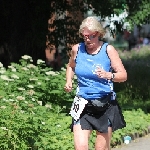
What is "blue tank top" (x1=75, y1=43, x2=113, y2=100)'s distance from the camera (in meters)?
5.93

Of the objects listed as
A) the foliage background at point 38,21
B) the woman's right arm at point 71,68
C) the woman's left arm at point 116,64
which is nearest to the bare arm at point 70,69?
the woman's right arm at point 71,68

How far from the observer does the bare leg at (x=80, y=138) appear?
596cm

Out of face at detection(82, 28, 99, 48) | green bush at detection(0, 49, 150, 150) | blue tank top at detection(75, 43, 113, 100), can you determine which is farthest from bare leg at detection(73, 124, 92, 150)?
green bush at detection(0, 49, 150, 150)

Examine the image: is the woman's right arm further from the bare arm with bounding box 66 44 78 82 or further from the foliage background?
the foliage background

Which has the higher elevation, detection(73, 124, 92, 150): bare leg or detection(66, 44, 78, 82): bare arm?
detection(66, 44, 78, 82): bare arm

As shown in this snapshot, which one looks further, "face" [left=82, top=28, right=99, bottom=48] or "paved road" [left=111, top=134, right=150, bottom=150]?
"paved road" [left=111, top=134, right=150, bottom=150]

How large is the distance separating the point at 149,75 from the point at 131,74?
0.63 m

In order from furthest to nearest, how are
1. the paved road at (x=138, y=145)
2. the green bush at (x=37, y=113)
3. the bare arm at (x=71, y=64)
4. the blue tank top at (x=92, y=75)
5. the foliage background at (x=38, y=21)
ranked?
the foliage background at (x=38, y=21), the paved road at (x=138, y=145), the green bush at (x=37, y=113), the bare arm at (x=71, y=64), the blue tank top at (x=92, y=75)

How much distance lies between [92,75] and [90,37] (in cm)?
37

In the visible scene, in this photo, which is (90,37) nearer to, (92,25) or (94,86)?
(92,25)

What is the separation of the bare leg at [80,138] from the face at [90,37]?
0.80 m

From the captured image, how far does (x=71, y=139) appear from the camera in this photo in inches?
333

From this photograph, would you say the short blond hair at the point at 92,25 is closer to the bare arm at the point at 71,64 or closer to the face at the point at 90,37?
the face at the point at 90,37

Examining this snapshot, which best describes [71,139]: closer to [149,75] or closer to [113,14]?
[113,14]
